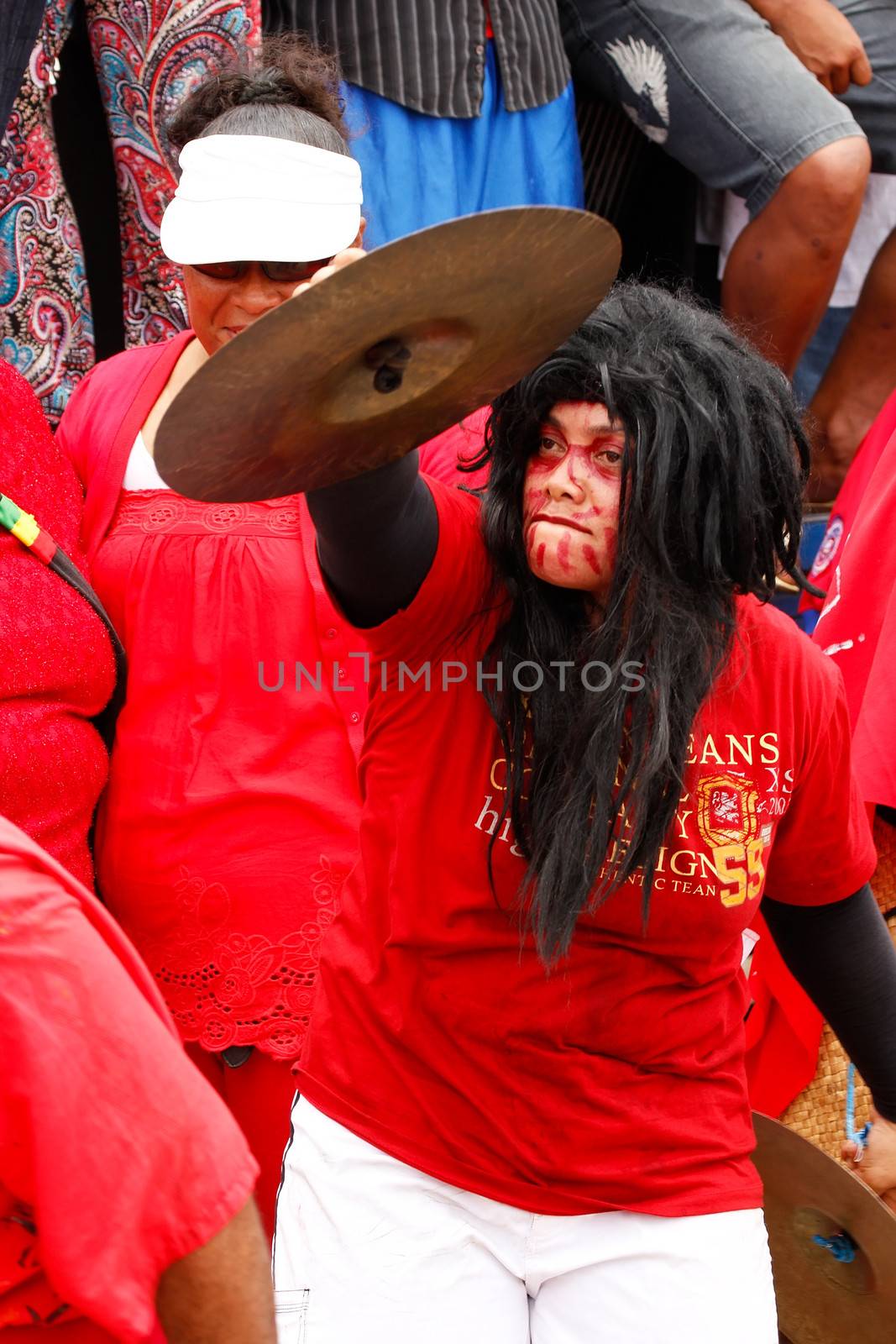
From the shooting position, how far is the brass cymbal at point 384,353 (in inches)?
47.6

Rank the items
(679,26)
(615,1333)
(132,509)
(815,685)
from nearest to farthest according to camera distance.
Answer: (615,1333) → (815,685) → (132,509) → (679,26)

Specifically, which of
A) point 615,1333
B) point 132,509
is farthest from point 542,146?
point 615,1333

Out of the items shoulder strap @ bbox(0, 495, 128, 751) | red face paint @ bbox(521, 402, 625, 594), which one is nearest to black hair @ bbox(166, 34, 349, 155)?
shoulder strap @ bbox(0, 495, 128, 751)

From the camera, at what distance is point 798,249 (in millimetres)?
3207

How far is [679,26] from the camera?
10.4ft

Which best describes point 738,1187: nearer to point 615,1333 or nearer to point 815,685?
point 615,1333

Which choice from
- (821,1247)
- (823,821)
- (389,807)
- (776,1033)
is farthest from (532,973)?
(776,1033)

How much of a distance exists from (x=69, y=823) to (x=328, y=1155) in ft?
2.04

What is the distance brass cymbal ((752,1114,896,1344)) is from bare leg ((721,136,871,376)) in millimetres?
1664

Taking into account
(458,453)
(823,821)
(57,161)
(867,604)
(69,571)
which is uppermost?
(57,161)

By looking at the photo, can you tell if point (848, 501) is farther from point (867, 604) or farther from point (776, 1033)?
point (776, 1033)

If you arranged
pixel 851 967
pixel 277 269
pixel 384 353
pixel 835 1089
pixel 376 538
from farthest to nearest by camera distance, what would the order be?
pixel 835 1089, pixel 277 269, pixel 851 967, pixel 376 538, pixel 384 353

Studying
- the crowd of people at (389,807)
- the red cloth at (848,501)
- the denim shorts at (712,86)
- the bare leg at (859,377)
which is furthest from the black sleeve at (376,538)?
the bare leg at (859,377)

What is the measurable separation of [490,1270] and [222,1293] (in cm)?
64
